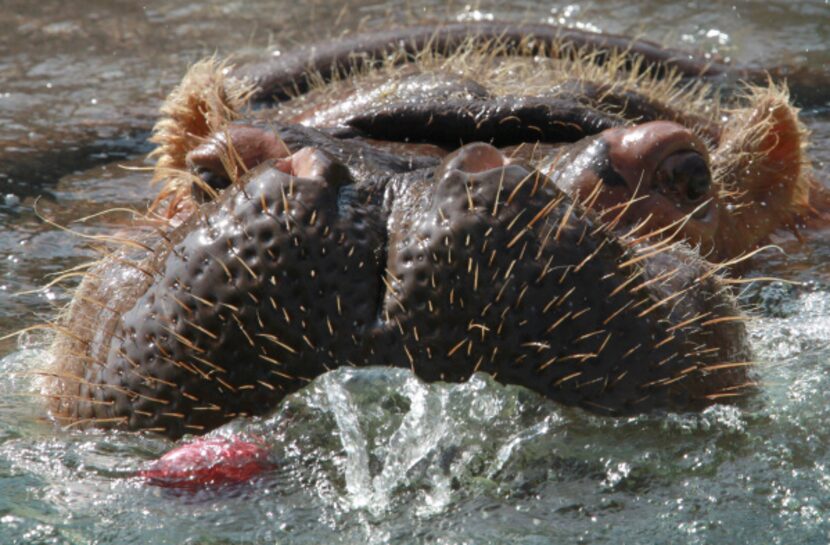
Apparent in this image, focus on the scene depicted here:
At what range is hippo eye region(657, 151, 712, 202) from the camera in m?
3.77

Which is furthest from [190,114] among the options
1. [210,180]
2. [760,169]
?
[760,169]

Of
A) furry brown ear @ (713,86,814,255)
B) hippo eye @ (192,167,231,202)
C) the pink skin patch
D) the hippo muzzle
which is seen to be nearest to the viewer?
the hippo muzzle

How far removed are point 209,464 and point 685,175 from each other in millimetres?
1573

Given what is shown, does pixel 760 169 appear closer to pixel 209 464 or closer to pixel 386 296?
pixel 386 296

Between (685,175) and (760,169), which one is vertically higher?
(685,175)

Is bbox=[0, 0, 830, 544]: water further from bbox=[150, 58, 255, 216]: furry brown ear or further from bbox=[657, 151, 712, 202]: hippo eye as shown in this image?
bbox=[150, 58, 255, 216]: furry brown ear

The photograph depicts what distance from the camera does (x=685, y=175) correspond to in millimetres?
3801

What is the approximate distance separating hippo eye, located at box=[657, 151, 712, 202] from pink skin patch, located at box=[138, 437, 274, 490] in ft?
4.52

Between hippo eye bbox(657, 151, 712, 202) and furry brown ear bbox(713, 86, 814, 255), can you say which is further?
furry brown ear bbox(713, 86, 814, 255)

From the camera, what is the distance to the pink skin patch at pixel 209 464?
3.04 metres

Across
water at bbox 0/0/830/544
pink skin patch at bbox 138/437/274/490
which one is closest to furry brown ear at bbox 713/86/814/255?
water at bbox 0/0/830/544

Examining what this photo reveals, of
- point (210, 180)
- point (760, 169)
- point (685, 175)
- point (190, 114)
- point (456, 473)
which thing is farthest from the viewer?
point (760, 169)

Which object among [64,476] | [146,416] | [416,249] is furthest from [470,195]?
[64,476]

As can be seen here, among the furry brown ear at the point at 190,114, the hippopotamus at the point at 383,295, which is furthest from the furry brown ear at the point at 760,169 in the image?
the furry brown ear at the point at 190,114
